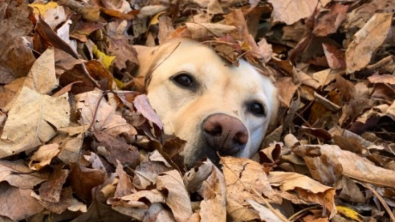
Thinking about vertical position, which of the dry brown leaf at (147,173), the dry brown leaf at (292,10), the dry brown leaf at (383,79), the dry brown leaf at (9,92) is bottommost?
the dry brown leaf at (383,79)

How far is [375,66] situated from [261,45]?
2.53ft

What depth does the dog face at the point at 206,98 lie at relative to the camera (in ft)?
9.77

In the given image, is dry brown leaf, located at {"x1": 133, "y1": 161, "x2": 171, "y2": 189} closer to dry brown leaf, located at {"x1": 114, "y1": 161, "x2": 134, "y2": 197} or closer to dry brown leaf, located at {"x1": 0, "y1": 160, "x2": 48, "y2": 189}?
dry brown leaf, located at {"x1": 114, "y1": 161, "x2": 134, "y2": 197}

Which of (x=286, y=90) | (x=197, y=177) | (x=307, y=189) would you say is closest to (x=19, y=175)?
(x=197, y=177)

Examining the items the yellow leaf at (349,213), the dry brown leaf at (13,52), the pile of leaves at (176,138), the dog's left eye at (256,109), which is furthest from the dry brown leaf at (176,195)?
the dog's left eye at (256,109)

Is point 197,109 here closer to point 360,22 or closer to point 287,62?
point 287,62

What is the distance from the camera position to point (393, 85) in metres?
3.82

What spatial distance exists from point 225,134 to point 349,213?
685mm

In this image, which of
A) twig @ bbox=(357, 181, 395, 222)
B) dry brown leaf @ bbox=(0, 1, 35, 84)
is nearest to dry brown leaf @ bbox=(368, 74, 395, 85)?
twig @ bbox=(357, 181, 395, 222)

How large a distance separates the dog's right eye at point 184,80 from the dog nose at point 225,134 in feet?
2.08

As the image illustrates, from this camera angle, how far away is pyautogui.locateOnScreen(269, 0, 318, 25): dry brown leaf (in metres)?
4.24

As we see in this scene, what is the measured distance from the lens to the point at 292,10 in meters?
4.29

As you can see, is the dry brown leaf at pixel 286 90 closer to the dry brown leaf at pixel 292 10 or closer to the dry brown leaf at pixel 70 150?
the dry brown leaf at pixel 292 10

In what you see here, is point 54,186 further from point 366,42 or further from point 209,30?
point 366,42
